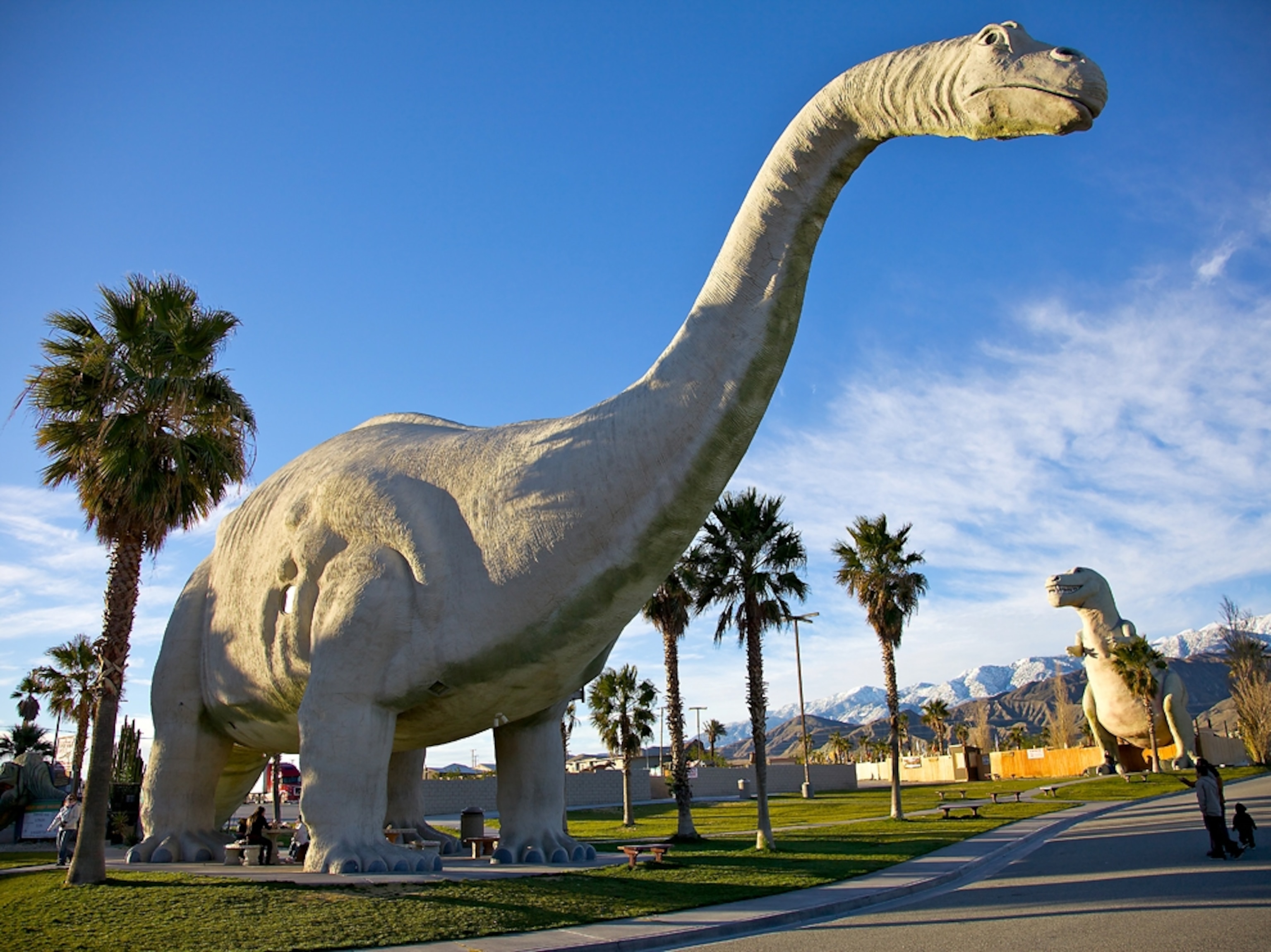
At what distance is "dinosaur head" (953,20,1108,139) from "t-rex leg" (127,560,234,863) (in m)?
12.3

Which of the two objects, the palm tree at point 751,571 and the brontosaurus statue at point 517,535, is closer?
the brontosaurus statue at point 517,535

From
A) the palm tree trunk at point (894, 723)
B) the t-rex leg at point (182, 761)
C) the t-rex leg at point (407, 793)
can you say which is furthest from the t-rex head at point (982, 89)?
the palm tree trunk at point (894, 723)

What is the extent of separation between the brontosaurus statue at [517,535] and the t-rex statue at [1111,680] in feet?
114

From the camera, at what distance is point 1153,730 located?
39844mm

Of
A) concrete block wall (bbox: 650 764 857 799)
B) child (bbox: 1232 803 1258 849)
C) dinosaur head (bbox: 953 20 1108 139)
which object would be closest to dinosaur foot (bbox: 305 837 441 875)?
dinosaur head (bbox: 953 20 1108 139)

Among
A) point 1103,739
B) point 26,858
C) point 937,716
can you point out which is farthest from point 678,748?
point 937,716

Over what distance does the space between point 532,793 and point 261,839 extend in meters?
4.63

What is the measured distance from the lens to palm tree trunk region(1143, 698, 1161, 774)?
39.6m

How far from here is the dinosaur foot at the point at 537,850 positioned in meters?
12.2

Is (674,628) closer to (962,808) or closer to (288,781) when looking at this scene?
(962,808)

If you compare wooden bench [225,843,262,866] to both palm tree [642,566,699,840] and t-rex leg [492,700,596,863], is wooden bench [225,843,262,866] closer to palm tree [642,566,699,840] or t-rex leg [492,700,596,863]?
t-rex leg [492,700,596,863]

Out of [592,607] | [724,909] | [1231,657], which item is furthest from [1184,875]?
[1231,657]

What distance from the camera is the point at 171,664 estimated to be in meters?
14.1

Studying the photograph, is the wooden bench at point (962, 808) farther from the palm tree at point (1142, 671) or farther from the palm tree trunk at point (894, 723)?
the palm tree at point (1142, 671)
